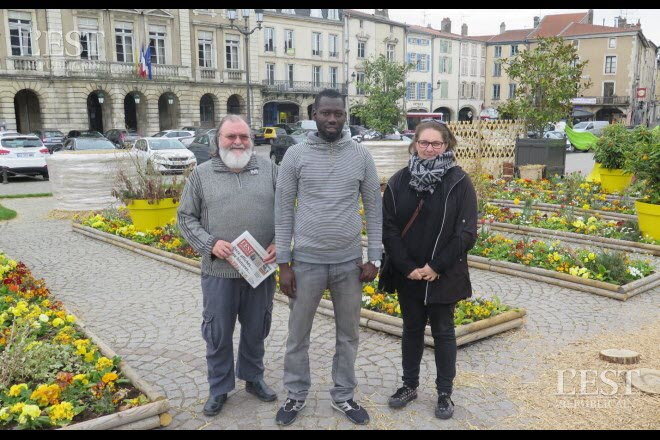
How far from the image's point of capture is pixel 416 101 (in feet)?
209

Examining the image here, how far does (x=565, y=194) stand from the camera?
11.6m

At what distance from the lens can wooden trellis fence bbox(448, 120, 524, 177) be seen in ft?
51.8

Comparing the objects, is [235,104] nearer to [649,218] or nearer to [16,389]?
[649,218]

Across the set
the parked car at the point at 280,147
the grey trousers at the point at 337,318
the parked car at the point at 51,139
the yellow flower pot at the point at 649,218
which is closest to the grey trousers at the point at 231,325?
the grey trousers at the point at 337,318

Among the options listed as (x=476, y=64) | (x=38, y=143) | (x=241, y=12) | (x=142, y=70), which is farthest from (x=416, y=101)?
(x=38, y=143)

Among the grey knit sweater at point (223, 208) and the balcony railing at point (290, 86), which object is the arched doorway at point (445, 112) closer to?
the balcony railing at point (290, 86)

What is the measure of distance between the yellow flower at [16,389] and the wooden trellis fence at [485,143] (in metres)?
13.3

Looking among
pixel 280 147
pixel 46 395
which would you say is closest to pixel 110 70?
pixel 280 147

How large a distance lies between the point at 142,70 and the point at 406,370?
39849mm

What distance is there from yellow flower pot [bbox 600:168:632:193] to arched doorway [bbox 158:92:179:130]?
3717 cm

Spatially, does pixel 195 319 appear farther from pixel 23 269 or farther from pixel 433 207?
pixel 433 207

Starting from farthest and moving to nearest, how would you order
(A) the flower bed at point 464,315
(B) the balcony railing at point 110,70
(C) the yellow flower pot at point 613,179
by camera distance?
(B) the balcony railing at point 110,70, (C) the yellow flower pot at point 613,179, (A) the flower bed at point 464,315

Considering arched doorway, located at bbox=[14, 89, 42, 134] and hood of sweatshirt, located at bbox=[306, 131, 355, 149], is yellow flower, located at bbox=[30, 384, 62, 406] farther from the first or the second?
arched doorway, located at bbox=[14, 89, 42, 134]

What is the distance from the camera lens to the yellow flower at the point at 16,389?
3.59 m
